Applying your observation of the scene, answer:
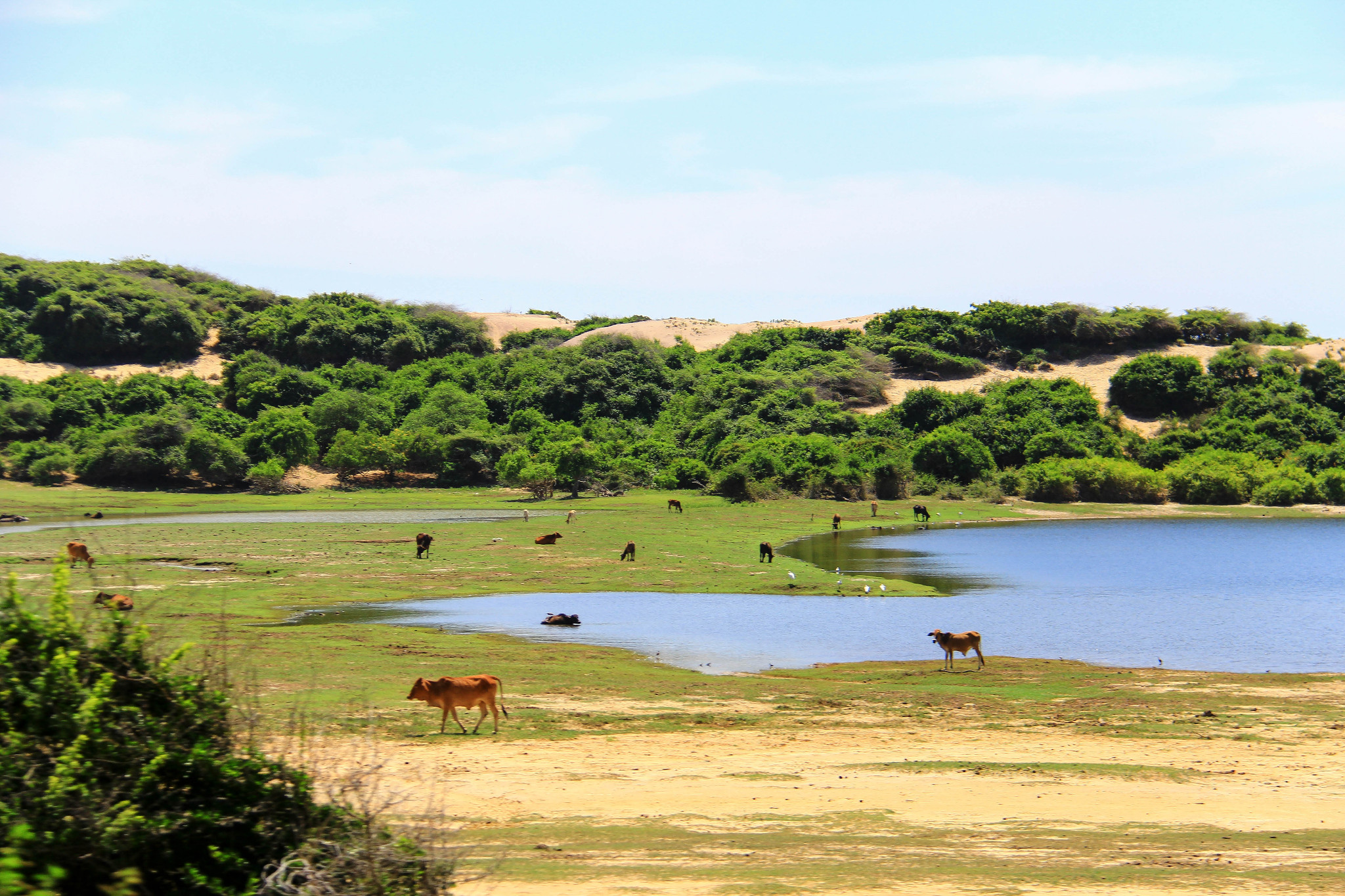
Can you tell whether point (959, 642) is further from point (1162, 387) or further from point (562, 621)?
point (1162, 387)

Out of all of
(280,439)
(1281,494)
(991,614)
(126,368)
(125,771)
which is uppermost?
(126,368)

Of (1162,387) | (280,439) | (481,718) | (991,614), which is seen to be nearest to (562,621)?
(481,718)

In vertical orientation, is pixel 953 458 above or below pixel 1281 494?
above

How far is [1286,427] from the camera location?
89188 millimetres

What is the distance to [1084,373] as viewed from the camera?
4749 inches

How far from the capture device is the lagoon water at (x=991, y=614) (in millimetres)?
25469

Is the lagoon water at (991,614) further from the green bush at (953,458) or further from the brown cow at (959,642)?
the green bush at (953,458)

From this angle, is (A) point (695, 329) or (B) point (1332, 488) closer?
(B) point (1332, 488)

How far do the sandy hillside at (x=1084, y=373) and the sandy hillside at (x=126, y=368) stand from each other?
69096mm

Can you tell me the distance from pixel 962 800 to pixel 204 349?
11814 cm

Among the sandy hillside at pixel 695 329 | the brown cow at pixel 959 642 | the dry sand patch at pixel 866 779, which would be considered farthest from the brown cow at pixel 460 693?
the sandy hillside at pixel 695 329

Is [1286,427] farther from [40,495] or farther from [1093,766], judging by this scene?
[40,495]

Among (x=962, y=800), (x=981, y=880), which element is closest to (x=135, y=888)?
(x=981, y=880)

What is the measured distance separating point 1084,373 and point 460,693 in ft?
383
